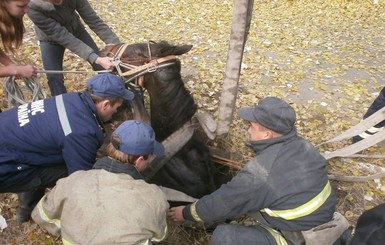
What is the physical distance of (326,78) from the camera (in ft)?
20.7

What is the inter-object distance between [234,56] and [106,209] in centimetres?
162

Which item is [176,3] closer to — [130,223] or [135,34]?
[135,34]

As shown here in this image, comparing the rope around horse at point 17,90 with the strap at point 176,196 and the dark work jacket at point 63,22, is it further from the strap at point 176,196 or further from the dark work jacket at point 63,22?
the strap at point 176,196

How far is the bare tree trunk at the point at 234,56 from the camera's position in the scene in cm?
263

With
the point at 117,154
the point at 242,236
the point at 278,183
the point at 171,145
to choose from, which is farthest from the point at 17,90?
the point at 278,183

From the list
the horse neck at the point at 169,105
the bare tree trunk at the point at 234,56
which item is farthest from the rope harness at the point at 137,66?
the bare tree trunk at the point at 234,56

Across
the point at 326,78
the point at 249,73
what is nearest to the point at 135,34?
the point at 249,73

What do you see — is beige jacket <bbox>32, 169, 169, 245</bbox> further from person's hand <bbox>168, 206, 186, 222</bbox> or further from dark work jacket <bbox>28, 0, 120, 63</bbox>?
dark work jacket <bbox>28, 0, 120, 63</bbox>

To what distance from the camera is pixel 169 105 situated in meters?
3.15

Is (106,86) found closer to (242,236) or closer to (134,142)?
(134,142)

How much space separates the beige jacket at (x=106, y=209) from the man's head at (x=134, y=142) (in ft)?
0.56

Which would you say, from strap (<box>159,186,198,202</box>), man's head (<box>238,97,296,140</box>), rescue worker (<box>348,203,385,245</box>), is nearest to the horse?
strap (<box>159,186,198,202</box>)

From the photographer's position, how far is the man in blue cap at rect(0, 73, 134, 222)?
2.61 meters

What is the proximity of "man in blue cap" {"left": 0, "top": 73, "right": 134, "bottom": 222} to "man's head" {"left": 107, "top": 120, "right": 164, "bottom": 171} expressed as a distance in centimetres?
40
